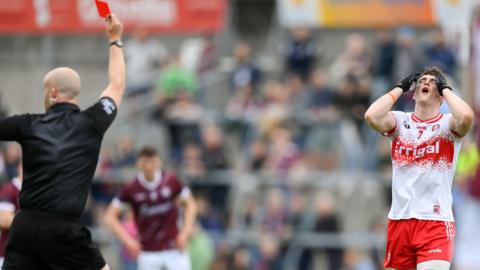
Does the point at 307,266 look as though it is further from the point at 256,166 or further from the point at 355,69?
the point at 355,69

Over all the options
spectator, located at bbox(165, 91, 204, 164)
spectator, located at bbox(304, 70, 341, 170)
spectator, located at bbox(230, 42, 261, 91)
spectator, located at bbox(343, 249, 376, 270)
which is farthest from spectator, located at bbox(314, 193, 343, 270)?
spectator, located at bbox(230, 42, 261, 91)

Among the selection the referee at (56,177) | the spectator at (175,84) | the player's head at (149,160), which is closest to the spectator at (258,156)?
the spectator at (175,84)

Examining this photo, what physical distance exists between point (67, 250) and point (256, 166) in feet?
35.4

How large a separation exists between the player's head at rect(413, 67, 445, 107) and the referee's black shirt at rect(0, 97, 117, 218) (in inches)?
107

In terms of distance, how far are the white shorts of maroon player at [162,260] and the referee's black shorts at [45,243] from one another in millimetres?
4972


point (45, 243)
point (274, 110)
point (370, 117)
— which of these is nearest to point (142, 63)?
point (274, 110)

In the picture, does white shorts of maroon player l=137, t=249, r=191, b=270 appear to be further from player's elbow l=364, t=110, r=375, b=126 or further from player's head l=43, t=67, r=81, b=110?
player's head l=43, t=67, r=81, b=110

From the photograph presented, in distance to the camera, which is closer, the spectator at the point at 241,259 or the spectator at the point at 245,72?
the spectator at the point at 241,259

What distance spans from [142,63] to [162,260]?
8.35 metres

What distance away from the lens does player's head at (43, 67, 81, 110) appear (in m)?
9.51

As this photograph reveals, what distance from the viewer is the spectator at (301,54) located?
2058 cm

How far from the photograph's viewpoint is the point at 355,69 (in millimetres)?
19797

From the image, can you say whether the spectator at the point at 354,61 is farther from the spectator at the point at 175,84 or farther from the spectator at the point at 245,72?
the spectator at the point at 175,84

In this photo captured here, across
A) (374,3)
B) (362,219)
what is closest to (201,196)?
(362,219)
